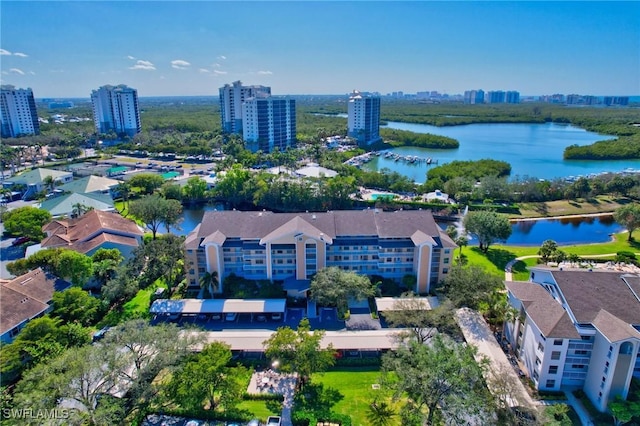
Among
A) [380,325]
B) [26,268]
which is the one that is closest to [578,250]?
[380,325]

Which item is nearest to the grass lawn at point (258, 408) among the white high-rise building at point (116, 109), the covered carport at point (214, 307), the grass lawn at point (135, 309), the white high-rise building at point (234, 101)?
the covered carport at point (214, 307)

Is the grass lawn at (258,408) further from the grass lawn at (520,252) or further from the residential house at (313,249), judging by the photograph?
the grass lawn at (520,252)

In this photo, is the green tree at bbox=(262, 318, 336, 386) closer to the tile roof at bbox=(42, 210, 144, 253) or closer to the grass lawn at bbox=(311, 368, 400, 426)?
the grass lawn at bbox=(311, 368, 400, 426)

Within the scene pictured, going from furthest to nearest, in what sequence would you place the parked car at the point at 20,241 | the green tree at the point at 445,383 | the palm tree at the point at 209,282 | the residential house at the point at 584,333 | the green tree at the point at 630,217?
the green tree at the point at 630,217 < the parked car at the point at 20,241 < the palm tree at the point at 209,282 < the residential house at the point at 584,333 < the green tree at the point at 445,383

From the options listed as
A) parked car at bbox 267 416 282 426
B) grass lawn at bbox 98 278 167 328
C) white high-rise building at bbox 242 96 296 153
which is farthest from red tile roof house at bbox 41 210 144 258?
white high-rise building at bbox 242 96 296 153

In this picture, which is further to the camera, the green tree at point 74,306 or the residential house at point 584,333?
the green tree at point 74,306

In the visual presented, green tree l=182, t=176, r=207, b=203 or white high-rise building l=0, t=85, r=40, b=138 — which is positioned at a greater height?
white high-rise building l=0, t=85, r=40, b=138
